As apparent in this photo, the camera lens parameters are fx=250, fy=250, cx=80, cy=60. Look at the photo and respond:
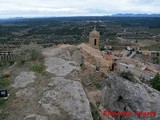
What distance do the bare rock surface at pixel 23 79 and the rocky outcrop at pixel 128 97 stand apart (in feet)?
14.0

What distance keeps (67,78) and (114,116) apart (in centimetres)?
347

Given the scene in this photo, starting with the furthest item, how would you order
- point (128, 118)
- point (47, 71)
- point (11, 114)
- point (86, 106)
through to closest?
point (47, 71)
point (128, 118)
point (86, 106)
point (11, 114)

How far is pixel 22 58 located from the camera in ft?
58.1

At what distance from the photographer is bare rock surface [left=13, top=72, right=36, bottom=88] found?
1355 cm

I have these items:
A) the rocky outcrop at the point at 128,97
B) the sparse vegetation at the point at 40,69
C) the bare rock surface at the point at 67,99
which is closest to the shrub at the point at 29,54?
the sparse vegetation at the point at 40,69

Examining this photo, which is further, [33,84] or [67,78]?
[67,78]

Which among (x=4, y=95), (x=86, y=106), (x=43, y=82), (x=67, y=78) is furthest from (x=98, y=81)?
(x=4, y=95)

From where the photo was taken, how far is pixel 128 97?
13.1 meters

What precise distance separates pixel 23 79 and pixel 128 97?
19.6 ft

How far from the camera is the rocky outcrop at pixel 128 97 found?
41.7ft

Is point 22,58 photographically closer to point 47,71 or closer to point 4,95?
point 47,71

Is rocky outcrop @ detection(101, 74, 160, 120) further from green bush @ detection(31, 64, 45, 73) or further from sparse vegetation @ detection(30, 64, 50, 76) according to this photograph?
green bush @ detection(31, 64, 45, 73)

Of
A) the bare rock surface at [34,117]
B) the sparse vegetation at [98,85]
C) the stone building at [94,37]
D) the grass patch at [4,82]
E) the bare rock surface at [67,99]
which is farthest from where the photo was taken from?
the stone building at [94,37]

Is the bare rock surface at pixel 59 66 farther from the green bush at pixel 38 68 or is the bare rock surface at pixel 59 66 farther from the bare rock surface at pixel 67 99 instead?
the bare rock surface at pixel 67 99
